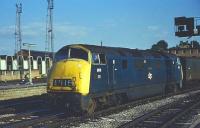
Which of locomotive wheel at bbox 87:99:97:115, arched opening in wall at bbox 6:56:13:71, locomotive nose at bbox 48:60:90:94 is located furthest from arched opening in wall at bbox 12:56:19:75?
locomotive nose at bbox 48:60:90:94

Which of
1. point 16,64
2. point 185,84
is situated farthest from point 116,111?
point 16,64

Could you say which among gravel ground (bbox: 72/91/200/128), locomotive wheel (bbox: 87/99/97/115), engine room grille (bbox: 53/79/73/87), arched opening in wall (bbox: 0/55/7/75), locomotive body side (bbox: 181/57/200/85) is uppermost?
arched opening in wall (bbox: 0/55/7/75)

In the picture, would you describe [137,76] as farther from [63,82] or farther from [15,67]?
[15,67]

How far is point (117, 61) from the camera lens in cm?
2183

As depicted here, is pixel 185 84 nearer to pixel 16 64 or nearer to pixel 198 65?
pixel 198 65

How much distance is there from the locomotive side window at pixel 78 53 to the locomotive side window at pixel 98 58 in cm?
44

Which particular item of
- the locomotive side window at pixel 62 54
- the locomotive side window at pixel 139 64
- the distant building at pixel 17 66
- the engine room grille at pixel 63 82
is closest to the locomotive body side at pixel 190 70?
the locomotive side window at pixel 139 64

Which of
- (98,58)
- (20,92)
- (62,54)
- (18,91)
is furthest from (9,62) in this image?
(98,58)

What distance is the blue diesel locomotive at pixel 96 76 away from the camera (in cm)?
1822

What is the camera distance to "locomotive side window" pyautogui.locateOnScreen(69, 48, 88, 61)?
18.9m

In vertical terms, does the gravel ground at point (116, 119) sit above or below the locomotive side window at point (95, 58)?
below

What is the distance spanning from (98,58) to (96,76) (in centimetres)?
89

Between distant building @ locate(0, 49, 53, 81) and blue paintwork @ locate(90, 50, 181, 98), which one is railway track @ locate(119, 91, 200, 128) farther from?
distant building @ locate(0, 49, 53, 81)

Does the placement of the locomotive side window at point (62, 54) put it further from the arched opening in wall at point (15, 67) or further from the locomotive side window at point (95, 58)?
the arched opening in wall at point (15, 67)
